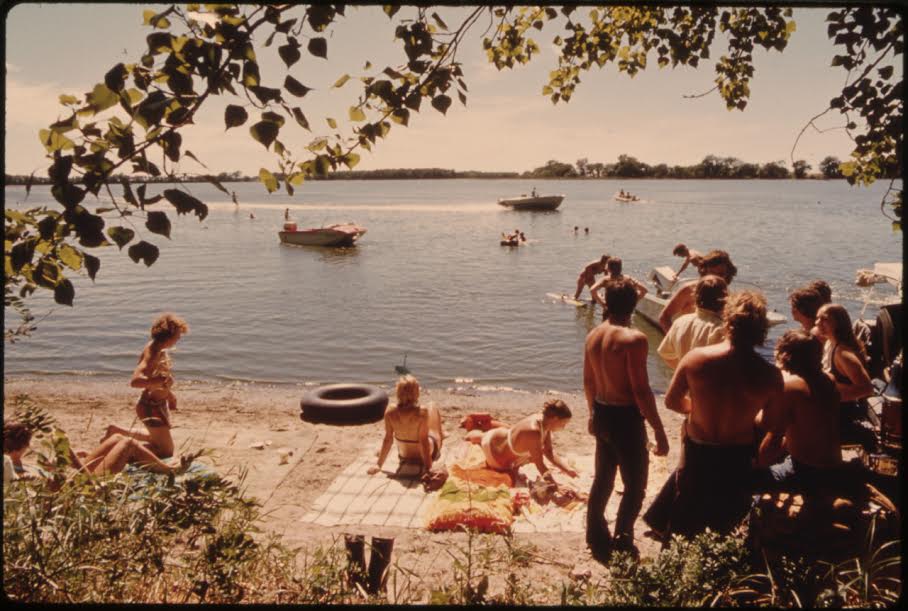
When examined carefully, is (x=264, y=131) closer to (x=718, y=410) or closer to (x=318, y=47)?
(x=318, y=47)

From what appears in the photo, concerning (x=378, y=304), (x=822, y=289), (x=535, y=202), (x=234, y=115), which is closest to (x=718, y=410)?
(x=822, y=289)

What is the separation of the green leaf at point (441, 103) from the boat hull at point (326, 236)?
36.9m

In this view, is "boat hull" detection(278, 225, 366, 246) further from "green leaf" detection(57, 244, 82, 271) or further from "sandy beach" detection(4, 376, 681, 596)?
"green leaf" detection(57, 244, 82, 271)

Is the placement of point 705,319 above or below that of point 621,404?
above

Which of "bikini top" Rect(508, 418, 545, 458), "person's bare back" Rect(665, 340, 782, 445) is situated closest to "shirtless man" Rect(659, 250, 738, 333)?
"person's bare back" Rect(665, 340, 782, 445)

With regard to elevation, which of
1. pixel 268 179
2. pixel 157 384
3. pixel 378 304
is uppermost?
pixel 268 179

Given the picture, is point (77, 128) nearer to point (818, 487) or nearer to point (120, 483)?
point (120, 483)

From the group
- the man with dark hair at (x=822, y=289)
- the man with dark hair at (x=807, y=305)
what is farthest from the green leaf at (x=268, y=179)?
the man with dark hair at (x=822, y=289)

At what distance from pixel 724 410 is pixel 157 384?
5.11 meters

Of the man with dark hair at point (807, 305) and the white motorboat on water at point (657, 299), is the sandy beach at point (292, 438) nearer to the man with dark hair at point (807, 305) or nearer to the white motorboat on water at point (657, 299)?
the man with dark hair at point (807, 305)

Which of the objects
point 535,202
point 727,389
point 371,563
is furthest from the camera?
point 535,202

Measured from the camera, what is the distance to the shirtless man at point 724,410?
359cm

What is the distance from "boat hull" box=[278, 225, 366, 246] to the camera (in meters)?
39.3

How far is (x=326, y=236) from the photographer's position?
130 feet
